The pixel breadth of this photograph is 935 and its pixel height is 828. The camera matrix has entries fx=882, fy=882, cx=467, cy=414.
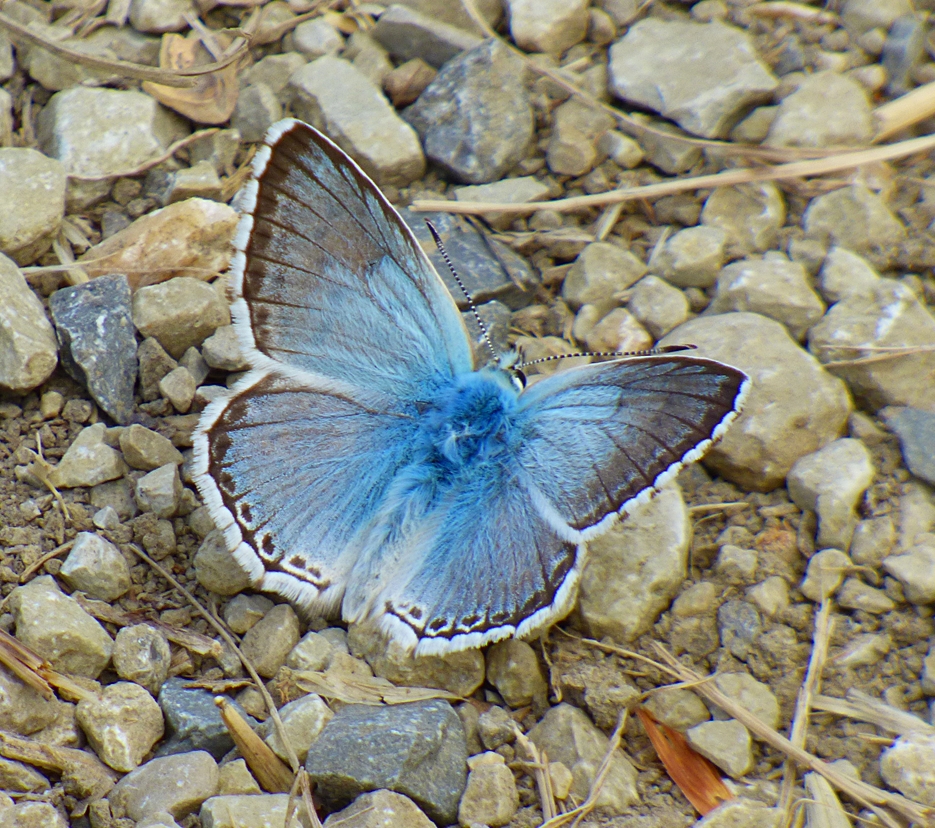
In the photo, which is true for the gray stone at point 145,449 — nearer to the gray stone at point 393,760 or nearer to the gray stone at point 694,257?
the gray stone at point 393,760

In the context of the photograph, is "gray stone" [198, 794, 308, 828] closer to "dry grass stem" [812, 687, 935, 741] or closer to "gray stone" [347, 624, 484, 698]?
"gray stone" [347, 624, 484, 698]

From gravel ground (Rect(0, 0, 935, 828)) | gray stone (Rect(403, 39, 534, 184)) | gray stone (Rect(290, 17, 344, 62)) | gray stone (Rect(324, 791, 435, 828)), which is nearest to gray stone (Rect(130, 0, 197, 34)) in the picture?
gravel ground (Rect(0, 0, 935, 828))

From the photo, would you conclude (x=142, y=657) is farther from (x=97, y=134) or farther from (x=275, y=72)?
(x=275, y=72)

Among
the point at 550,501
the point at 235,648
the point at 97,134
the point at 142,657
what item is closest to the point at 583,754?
the point at 550,501

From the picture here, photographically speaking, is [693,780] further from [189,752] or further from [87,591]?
→ [87,591]

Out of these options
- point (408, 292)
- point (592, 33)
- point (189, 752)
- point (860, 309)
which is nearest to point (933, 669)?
point (860, 309)

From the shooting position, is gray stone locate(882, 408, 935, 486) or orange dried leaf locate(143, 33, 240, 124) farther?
orange dried leaf locate(143, 33, 240, 124)
